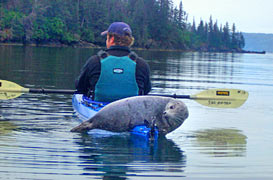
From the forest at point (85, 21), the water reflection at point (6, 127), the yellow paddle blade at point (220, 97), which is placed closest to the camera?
the water reflection at point (6, 127)

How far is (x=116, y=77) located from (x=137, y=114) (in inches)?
38.8

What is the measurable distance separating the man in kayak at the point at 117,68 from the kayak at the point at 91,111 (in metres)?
0.30

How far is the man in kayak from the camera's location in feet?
30.5

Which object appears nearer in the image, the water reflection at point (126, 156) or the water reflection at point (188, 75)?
the water reflection at point (126, 156)

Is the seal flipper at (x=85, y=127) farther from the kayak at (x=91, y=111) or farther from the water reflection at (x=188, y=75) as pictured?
the water reflection at (x=188, y=75)

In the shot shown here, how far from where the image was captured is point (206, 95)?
38.2 feet

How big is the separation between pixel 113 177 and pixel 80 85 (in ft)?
12.7

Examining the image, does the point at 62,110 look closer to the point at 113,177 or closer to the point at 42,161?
the point at 42,161

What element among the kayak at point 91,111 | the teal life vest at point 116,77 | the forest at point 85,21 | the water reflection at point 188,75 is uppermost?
the forest at point 85,21

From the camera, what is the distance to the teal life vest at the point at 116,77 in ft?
30.5

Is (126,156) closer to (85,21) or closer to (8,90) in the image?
(8,90)

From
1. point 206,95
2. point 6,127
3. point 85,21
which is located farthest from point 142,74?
point 85,21

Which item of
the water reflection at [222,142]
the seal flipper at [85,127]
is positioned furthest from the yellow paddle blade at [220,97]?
the seal flipper at [85,127]

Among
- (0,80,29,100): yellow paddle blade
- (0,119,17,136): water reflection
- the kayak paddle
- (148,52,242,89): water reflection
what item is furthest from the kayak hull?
(148,52,242,89): water reflection
